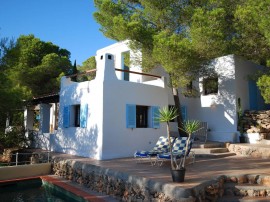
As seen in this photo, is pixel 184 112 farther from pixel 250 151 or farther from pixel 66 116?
pixel 66 116

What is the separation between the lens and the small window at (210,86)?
1621cm

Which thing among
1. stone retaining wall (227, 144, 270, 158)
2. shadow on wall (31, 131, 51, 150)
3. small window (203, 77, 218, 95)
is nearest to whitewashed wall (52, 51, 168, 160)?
shadow on wall (31, 131, 51, 150)

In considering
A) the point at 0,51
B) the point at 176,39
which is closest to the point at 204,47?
the point at 176,39

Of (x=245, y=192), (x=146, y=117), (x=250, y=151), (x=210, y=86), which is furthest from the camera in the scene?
(x=210, y=86)

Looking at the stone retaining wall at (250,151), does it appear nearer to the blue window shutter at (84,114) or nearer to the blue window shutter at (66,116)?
the blue window shutter at (84,114)

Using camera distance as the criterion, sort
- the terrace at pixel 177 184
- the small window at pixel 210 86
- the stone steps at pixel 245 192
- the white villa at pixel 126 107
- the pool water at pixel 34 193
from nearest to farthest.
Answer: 1. the terrace at pixel 177 184
2. the stone steps at pixel 245 192
3. the pool water at pixel 34 193
4. the white villa at pixel 126 107
5. the small window at pixel 210 86

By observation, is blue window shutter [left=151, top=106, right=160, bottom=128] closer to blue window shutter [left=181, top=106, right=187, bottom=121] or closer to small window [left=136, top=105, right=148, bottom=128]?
small window [left=136, top=105, right=148, bottom=128]

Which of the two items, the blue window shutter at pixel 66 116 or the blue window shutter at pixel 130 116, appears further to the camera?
the blue window shutter at pixel 66 116

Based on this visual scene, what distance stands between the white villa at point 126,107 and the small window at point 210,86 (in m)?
0.06

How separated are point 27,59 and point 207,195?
67.1 feet

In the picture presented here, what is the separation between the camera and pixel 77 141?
1311 centimetres

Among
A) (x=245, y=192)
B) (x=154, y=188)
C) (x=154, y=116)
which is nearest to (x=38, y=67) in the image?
(x=154, y=116)

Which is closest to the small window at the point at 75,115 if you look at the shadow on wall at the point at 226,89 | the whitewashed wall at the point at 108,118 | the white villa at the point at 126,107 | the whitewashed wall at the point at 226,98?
the white villa at the point at 126,107

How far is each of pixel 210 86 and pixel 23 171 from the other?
11.5 meters
